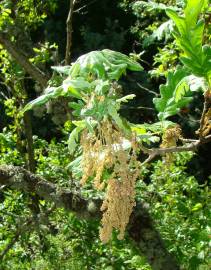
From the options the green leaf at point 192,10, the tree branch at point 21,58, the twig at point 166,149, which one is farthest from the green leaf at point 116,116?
the tree branch at point 21,58

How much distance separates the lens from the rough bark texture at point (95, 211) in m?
2.89

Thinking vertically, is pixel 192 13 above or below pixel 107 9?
below

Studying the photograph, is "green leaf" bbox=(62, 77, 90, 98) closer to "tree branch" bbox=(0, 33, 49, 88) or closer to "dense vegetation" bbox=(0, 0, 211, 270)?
"dense vegetation" bbox=(0, 0, 211, 270)

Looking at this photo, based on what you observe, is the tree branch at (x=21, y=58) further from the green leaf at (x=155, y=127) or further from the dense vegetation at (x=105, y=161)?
the green leaf at (x=155, y=127)

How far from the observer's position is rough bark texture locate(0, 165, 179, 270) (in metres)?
2.89

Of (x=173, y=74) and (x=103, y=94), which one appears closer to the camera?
(x=103, y=94)

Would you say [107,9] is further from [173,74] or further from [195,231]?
[173,74]

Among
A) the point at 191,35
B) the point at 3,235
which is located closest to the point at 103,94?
the point at 191,35

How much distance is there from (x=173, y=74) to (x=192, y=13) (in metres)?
0.41

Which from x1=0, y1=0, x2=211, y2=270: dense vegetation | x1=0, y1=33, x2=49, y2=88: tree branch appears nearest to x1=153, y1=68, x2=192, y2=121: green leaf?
x1=0, y1=0, x2=211, y2=270: dense vegetation

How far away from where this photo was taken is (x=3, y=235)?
416cm

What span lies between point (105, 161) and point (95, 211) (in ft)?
5.24

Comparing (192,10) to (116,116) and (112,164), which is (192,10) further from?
Answer: (112,164)

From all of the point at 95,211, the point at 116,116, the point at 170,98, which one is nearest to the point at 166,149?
the point at 170,98
